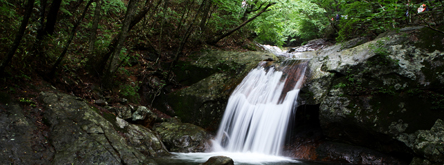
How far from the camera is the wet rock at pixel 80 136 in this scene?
3.89 meters

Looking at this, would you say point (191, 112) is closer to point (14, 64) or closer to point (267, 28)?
point (14, 64)

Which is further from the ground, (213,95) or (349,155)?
(213,95)

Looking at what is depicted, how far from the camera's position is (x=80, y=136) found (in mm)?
4273

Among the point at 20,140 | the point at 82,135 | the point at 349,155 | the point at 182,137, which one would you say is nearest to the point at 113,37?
the point at 182,137

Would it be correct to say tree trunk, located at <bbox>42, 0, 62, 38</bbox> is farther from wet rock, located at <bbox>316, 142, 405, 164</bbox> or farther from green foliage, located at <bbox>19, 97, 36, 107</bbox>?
wet rock, located at <bbox>316, 142, 405, 164</bbox>

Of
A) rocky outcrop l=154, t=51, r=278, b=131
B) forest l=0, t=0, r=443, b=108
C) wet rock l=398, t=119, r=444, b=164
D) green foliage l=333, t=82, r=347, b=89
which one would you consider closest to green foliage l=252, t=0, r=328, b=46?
forest l=0, t=0, r=443, b=108

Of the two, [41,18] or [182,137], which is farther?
[182,137]

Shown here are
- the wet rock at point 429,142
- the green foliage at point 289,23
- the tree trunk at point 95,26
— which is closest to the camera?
the wet rock at point 429,142

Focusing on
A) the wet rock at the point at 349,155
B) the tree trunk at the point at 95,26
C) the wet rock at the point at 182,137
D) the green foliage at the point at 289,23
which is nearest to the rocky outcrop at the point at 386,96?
the wet rock at the point at 349,155

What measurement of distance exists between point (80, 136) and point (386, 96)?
7.20 metres

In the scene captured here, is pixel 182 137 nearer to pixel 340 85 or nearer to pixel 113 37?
pixel 113 37

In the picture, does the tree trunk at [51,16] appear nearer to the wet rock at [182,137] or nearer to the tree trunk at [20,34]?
the tree trunk at [20,34]

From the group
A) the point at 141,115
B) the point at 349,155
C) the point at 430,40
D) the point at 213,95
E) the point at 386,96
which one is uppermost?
the point at 430,40

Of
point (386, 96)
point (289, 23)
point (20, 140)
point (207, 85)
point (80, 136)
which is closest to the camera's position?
point (20, 140)
